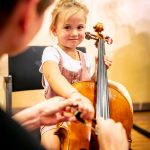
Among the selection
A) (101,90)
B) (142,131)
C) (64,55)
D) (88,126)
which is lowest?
(142,131)

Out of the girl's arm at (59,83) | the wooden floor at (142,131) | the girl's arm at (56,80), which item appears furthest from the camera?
the wooden floor at (142,131)

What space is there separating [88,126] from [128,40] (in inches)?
68.5

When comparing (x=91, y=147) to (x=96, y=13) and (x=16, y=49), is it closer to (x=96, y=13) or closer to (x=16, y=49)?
(x=16, y=49)

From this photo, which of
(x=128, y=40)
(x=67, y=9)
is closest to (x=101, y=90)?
(x=67, y=9)

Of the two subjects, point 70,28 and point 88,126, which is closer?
point 88,126

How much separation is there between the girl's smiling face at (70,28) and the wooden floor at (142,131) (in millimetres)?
988

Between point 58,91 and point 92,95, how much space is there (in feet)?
0.44

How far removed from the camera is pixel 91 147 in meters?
1.13

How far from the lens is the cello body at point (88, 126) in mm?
1121

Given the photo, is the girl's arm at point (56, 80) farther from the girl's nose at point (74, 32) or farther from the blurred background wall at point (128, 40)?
the blurred background wall at point (128, 40)

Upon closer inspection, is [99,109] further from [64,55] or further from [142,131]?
[142,131]

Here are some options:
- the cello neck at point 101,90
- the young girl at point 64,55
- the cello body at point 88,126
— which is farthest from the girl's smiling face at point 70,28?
the cello body at point 88,126

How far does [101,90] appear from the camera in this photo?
1205 millimetres

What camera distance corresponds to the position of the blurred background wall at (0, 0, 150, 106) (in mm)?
2570
